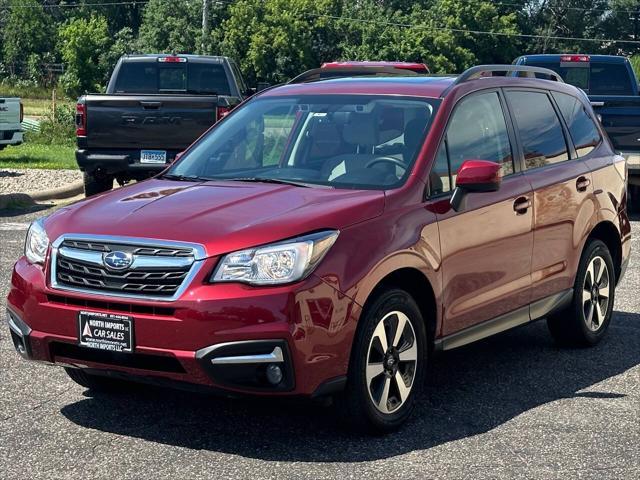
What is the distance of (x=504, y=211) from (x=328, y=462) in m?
2.00

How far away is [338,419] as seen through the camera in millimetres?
5773

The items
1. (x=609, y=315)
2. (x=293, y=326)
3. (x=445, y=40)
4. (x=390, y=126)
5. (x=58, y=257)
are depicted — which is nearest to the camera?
(x=293, y=326)

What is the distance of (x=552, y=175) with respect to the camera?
7.42 metres

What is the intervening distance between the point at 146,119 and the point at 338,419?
9.39 m

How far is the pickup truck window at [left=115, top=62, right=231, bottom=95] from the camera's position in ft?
57.1

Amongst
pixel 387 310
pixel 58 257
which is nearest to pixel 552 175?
pixel 387 310

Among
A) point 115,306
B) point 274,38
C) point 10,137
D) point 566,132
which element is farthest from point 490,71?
point 274,38

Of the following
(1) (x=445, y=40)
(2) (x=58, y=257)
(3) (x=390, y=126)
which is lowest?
(1) (x=445, y=40)

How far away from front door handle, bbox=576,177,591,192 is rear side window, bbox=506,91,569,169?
0.53ft

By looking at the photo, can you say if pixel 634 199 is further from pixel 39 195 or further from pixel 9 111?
pixel 9 111

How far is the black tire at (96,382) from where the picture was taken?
6504 mm

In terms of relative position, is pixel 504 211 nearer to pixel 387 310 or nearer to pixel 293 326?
pixel 387 310

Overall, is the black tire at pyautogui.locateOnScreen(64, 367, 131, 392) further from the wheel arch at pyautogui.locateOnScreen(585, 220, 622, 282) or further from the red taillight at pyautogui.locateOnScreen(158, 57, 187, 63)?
the red taillight at pyautogui.locateOnScreen(158, 57, 187, 63)

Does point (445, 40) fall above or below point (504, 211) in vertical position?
below
